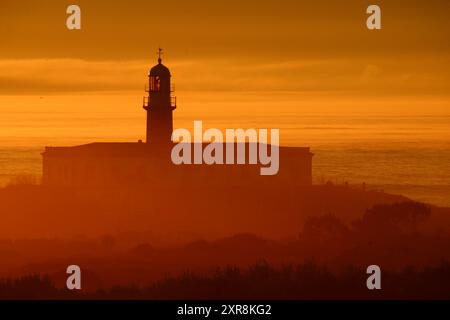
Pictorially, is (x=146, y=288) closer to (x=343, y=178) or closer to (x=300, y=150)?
(x=300, y=150)

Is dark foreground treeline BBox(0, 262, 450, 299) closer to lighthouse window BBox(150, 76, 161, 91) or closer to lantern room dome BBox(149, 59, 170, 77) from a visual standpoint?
lighthouse window BBox(150, 76, 161, 91)

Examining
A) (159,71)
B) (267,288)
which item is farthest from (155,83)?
(267,288)

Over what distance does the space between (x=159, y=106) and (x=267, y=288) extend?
2654 cm

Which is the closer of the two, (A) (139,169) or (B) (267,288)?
(B) (267,288)

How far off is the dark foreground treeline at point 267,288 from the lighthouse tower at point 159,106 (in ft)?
81.6

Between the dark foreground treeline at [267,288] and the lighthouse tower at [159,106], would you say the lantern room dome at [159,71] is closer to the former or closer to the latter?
the lighthouse tower at [159,106]

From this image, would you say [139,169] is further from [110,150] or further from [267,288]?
[267,288]

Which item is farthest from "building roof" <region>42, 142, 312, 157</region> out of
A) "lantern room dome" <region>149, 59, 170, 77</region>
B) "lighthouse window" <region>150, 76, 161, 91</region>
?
"lantern room dome" <region>149, 59, 170, 77</region>

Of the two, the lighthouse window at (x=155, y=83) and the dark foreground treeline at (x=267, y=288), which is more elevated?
the lighthouse window at (x=155, y=83)

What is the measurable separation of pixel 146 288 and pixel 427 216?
1929cm

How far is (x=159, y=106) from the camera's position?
2333 inches

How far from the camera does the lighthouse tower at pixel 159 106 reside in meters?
59.4

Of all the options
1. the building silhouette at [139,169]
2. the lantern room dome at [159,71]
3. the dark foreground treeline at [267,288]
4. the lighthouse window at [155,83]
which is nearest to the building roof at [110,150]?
the building silhouette at [139,169]
